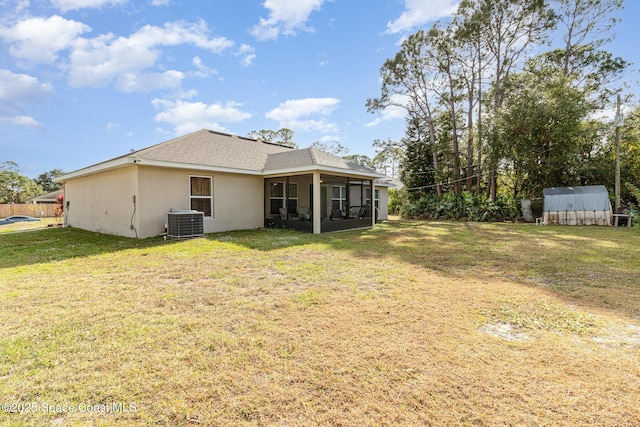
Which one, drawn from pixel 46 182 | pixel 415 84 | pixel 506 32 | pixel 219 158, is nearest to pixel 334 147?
pixel 415 84

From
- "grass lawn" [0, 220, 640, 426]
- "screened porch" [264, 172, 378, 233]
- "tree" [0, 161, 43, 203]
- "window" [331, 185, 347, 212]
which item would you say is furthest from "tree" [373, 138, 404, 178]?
"tree" [0, 161, 43, 203]

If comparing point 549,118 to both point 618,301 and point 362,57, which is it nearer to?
point 362,57

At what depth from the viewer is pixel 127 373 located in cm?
223

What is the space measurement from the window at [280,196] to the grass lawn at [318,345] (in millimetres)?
7086

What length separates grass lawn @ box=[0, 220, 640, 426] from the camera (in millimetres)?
1871

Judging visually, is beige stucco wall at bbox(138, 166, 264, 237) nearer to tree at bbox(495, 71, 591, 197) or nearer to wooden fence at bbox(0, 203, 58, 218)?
tree at bbox(495, 71, 591, 197)

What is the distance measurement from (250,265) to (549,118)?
19014mm

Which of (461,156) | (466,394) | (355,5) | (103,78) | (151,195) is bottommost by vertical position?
(466,394)

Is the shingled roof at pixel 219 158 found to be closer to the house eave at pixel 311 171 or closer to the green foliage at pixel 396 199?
the house eave at pixel 311 171

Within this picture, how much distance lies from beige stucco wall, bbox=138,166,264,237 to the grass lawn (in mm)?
3485

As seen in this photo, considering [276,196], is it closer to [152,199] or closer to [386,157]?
[152,199]

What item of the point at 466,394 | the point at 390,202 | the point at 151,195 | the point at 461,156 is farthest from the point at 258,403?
the point at 390,202

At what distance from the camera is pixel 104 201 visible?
35.8 ft

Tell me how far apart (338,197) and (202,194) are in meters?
7.58
